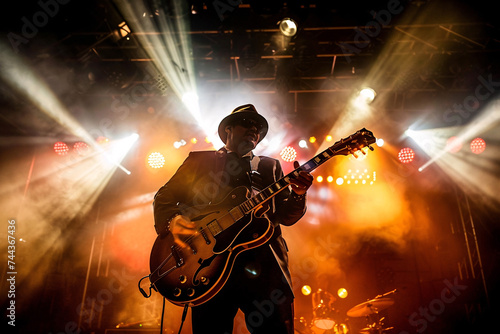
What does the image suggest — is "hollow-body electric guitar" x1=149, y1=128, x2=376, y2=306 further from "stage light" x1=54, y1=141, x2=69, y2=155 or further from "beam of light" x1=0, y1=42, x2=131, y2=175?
"stage light" x1=54, y1=141, x2=69, y2=155

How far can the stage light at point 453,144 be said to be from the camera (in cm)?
815

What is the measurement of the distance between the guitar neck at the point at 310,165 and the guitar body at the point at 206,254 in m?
0.11

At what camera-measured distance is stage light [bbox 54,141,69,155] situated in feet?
26.9

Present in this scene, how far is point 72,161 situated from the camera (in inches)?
331

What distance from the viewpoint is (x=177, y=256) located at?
8.18ft

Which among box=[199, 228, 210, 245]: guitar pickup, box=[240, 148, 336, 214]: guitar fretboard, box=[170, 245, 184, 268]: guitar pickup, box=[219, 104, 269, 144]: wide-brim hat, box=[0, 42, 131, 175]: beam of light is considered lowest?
box=[170, 245, 184, 268]: guitar pickup

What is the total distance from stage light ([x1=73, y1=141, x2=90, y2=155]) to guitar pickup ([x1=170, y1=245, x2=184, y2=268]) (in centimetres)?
707

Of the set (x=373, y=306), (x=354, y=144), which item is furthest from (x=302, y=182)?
(x=373, y=306)

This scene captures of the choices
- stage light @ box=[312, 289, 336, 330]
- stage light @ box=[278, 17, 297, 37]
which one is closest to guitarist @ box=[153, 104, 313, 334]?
stage light @ box=[278, 17, 297, 37]

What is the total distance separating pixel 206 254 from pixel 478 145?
8.31m

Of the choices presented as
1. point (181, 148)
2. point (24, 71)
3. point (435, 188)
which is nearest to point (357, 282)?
point (435, 188)

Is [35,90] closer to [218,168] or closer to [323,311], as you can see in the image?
[218,168]

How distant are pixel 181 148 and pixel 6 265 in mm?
4711

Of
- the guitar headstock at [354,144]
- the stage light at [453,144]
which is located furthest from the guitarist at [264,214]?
the stage light at [453,144]
